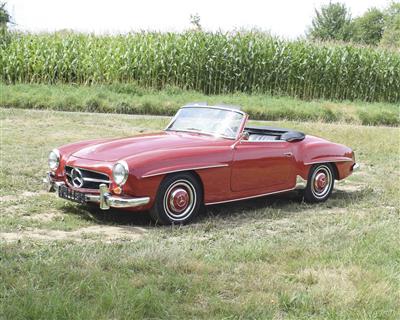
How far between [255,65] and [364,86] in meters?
4.26

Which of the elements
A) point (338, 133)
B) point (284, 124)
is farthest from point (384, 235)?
point (284, 124)

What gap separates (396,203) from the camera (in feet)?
24.7

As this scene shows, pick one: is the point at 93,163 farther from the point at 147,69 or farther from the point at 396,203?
the point at 147,69

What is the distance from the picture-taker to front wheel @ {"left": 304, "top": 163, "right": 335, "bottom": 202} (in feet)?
24.8

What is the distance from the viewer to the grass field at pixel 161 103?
1580cm

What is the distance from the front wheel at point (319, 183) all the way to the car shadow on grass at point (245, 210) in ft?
0.36

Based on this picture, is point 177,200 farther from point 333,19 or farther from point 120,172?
point 333,19

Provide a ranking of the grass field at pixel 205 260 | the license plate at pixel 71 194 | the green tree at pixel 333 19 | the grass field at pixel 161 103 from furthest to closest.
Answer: the green tree at pixel 333 19
the grass field at pixel 161 103
the license plate at pixel 71 194
the grass field at pixel 205 260

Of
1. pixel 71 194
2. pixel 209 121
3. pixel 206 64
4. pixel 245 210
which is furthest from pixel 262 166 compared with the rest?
pixel 206 64

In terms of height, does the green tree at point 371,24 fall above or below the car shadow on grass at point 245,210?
above

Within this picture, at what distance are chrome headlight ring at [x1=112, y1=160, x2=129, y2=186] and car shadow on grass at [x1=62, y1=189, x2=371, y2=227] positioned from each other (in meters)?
0.57

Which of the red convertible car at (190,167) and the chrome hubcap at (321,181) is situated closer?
the red convertible car at (190,167)

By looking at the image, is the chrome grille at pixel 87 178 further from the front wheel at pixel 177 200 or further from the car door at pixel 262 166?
the car door at pixel 262 166

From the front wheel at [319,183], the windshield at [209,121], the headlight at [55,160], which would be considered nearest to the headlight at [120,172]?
the headlight at [55,160]
